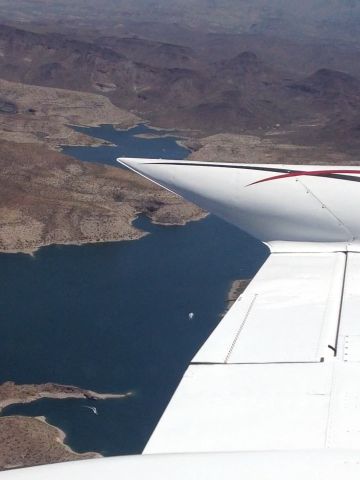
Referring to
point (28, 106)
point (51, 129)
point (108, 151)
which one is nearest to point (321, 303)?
point (108, 151)

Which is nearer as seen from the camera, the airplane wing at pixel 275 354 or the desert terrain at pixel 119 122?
the airplane wing at pixel 275 354

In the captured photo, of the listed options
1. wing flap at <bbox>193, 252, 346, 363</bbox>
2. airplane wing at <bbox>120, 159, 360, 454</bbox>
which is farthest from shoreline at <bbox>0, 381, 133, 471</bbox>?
wing flap at <bbox>193, 252, 346, 363</bbox>

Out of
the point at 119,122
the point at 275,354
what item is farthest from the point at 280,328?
the point at 119,122

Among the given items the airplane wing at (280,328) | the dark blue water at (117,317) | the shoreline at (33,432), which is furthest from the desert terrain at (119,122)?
the airplane wing at (280,328)

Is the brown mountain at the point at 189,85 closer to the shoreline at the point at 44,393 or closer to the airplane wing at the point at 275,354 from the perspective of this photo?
the shoreline at the point at 44,393

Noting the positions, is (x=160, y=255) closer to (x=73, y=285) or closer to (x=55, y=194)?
(x=73, y=285)
